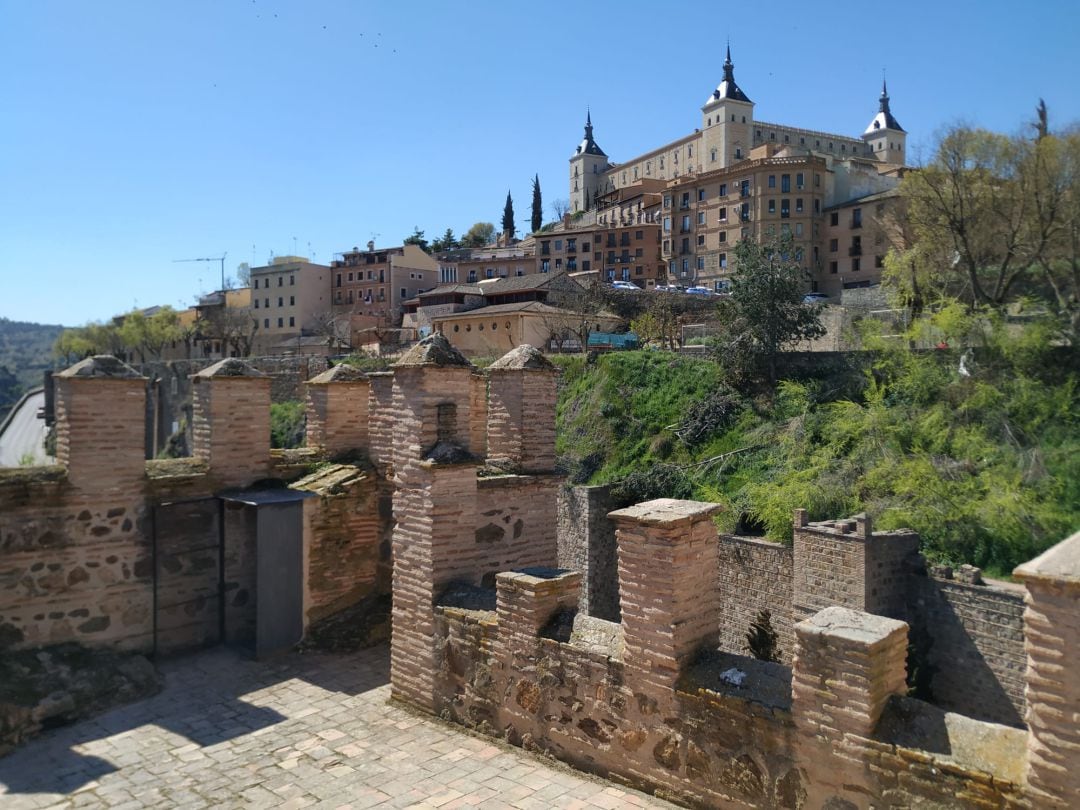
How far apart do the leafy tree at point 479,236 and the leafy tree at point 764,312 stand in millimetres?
59743

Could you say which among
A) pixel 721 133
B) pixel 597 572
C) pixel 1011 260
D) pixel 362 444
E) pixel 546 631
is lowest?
pixel 597 572

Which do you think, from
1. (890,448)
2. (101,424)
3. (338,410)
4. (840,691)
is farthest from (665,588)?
(890,448)

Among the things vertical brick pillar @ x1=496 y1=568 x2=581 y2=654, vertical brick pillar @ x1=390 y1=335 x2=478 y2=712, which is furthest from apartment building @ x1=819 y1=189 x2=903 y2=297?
vertical brick pillar @ x1=496 y1=568 x2=581 y2=654

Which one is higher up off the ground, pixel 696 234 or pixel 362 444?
pixel 696 234

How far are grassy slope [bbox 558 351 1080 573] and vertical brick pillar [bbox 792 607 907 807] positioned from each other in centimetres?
1408

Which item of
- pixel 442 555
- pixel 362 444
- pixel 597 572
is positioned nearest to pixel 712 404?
pixel 597 572

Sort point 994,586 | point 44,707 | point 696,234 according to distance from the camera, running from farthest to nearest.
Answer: point 696,234 < point 994,586 < point 44,707

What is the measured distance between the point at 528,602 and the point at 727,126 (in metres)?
71.8

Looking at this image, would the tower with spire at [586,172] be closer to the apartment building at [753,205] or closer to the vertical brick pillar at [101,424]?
the apartment building at [753,205]

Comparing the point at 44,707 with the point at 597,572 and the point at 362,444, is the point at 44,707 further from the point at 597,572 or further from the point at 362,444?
the point at 597,572

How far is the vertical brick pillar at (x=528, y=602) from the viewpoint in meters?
5.68

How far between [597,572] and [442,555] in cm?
1387

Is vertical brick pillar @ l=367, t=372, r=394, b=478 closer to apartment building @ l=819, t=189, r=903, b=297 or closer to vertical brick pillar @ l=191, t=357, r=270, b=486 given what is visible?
vertical brick pillar @ l=191, t=357, r=270, b=486

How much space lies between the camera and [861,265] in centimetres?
4772
